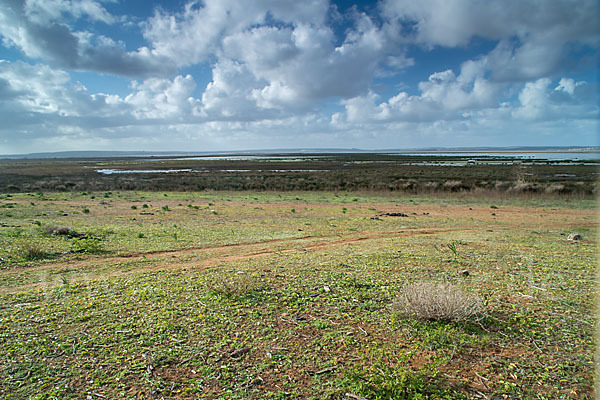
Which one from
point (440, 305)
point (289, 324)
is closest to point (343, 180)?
point (440, 305)

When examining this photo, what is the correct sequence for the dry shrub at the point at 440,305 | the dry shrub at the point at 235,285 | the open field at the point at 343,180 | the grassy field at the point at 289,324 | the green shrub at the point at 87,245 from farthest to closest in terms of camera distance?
1. the open field at the point at 343,180
2. the green shrub at the point at 87,245
3. the dry shrub at the point at 235,285
4. the dry shrub at the point at 440,305
5. the grassy field at the point at 289,324

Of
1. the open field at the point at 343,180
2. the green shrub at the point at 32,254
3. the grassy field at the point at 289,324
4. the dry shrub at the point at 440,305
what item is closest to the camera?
the grassy field at the point at 289,324

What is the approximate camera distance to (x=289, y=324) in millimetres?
4414

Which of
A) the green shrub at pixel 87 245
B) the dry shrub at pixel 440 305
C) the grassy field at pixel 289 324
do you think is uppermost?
the dry shrub at pixel 440 305

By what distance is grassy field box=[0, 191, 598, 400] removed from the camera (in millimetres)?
3252

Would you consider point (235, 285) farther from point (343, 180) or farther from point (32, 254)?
point (343, 180)

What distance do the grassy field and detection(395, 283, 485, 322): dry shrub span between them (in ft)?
0.27

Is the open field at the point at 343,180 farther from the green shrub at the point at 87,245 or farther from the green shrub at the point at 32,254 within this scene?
the green shrub at the point at 32,254

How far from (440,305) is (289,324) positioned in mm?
1991

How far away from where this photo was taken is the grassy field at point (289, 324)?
325cm

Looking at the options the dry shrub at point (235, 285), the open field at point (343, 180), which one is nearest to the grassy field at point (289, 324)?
the dry shrub at point (235, 285)

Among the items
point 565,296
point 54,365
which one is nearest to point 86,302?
point 54,365

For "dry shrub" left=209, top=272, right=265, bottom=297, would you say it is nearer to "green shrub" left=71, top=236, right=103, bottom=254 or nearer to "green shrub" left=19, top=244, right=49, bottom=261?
"green shrub" left=71, top=236, right=103, bottom=254

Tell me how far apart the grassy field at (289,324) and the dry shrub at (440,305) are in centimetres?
8
